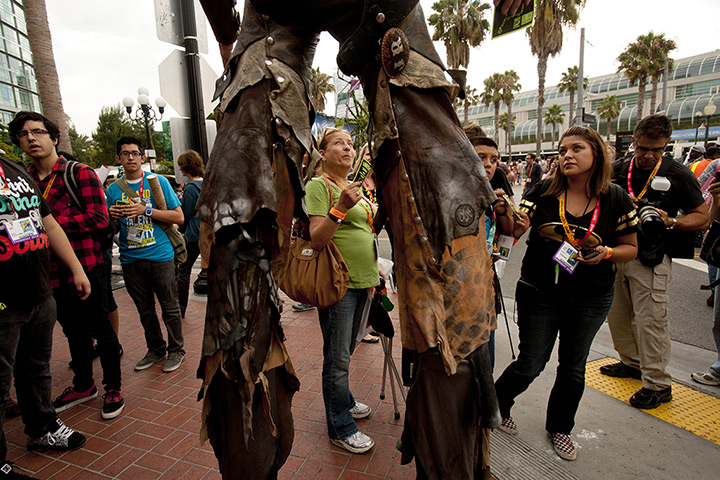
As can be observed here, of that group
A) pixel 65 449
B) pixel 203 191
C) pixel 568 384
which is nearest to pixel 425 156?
pixel 203 191

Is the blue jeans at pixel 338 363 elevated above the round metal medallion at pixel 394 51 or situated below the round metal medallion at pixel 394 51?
below

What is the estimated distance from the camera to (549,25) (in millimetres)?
26578

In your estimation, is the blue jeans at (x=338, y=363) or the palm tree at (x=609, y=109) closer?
the blue jeans at (x=338, y=363)

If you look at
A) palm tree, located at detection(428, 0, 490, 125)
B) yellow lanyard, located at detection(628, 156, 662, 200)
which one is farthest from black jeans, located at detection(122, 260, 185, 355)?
palm tree, located at detection(428, 0, 490, 125)

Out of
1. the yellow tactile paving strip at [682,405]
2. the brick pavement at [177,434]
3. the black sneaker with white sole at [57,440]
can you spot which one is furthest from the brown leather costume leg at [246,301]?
the yellow tactile paving strip at [682,405]

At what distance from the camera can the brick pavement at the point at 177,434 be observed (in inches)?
96.3

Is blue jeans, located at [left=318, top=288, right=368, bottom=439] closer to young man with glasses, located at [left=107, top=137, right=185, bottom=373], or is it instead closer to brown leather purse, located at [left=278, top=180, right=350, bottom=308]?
brown leather purse, located at [left=278, top=180, right=350, bottom=308]

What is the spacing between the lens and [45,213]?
2867 millimetres

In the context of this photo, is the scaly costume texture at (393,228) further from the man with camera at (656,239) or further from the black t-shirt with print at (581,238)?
the man with camera at (656,239)

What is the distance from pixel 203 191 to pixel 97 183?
3.06 m

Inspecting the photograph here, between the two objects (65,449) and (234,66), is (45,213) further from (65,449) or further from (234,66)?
(234,66)

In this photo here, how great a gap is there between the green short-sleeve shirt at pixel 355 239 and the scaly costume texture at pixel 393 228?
1541 millimetres

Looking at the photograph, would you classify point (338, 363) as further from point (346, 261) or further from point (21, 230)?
point (21, 230)

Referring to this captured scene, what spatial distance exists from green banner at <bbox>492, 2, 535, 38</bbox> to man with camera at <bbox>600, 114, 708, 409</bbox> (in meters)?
2.60
